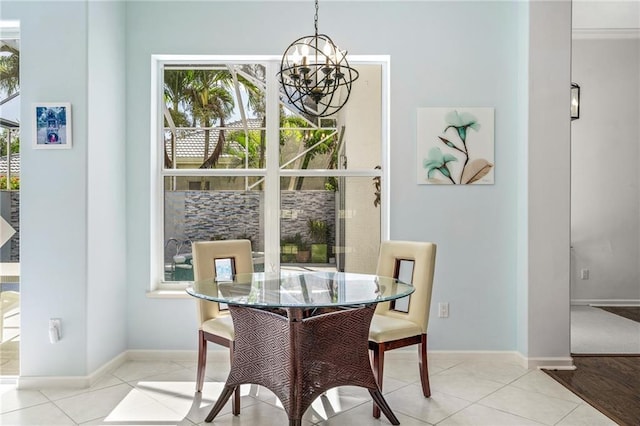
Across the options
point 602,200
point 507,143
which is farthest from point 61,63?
point 602,200

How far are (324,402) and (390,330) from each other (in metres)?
0.60

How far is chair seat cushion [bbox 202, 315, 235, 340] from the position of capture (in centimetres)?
258

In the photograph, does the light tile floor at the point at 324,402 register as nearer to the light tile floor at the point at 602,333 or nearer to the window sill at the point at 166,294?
the window sill at the point at 166,294

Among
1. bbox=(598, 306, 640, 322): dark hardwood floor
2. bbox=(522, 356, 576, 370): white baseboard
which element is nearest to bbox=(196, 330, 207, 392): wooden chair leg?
bbox=(522, 356, 576, 370): white baseboard

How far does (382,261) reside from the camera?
3.05 meters

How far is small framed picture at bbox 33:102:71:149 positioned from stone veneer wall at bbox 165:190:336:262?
891 millimetres

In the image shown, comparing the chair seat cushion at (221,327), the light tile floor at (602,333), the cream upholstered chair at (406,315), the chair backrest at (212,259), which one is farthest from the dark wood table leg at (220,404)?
the light tile floor at (602,333)

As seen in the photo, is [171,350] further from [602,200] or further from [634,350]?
[602,200]

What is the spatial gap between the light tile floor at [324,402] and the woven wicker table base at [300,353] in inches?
12.0

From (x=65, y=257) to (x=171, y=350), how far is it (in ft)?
3.47

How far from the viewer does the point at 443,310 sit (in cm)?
342

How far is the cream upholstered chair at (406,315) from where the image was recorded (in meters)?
2.54

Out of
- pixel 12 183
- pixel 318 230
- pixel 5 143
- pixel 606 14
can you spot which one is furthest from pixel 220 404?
pixel 606 14

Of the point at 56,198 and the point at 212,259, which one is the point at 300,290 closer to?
the point at 212,259
